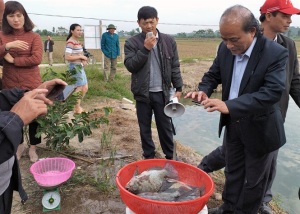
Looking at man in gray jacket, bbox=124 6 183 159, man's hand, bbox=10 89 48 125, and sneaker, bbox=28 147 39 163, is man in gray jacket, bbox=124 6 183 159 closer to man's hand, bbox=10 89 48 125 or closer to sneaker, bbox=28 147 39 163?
sneaker, bbox=28 147 39 163

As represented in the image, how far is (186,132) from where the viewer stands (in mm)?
7121

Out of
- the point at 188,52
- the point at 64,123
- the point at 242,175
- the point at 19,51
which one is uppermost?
the point at 19,51

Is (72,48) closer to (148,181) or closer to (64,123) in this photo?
(64,123)

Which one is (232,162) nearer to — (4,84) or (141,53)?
(141,53)

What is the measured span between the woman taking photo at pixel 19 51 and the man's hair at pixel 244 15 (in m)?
2.45

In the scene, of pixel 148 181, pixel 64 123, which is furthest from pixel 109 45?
pixel 148 181

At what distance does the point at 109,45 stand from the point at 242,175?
762cm

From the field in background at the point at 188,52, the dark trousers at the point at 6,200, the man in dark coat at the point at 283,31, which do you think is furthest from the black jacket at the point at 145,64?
the field in background at the point at 188,52

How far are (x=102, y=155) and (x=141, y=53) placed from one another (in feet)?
5.50

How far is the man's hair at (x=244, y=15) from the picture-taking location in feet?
7.23

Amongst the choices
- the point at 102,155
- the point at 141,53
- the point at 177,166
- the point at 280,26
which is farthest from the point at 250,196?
the point at 102,155

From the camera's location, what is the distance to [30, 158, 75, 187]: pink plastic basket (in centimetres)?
288

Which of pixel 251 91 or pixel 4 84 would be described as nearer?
pixel 251 91

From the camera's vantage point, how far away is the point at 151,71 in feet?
12.6
